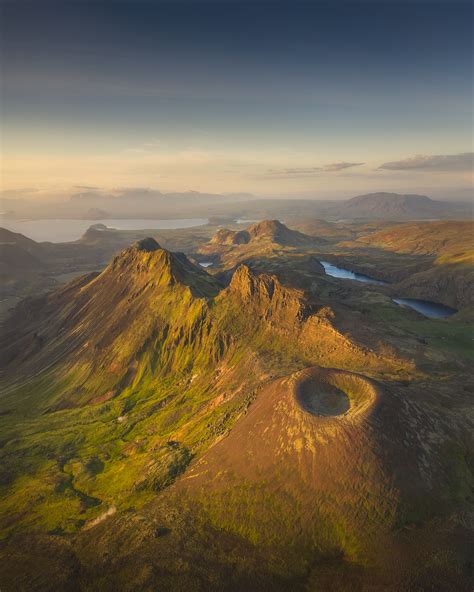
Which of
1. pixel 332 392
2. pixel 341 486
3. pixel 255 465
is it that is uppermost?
pixel 332 392

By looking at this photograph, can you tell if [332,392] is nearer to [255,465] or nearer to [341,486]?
[341,486]

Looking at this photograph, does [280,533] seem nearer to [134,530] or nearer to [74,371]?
[134,530]

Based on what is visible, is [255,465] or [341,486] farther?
[255,465]

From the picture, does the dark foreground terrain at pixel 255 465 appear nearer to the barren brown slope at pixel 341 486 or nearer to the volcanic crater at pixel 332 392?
the barren brown slope at pixel 341 486

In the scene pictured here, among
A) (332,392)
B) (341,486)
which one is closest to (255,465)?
(341,486)

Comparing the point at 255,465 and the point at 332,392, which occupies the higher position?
the point at 332,392

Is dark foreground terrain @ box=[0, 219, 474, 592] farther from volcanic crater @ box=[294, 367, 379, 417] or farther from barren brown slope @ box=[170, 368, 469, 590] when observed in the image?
volcanic crater @ box=[294, 367, 379, 417]

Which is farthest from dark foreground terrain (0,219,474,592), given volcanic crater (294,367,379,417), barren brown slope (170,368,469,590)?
volcanic crater (294,367,379,417)

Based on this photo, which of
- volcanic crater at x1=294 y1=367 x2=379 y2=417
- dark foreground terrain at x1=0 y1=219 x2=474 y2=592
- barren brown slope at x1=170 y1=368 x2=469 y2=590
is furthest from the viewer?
volcanic crater at x1=294 y1=367 x2=379 y2=417

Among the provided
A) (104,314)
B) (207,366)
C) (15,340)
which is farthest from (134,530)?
(15,340)

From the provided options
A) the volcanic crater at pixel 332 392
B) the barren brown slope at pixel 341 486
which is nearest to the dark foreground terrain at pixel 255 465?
the barren brown slope at pixel 341 486

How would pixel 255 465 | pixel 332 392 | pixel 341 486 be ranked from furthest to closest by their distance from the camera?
pixel 332 392
pixel 255 465
pixel 341 486
